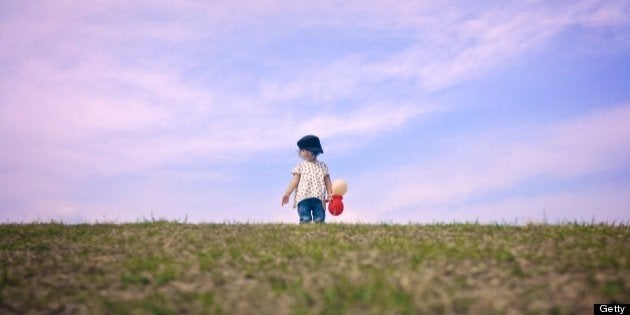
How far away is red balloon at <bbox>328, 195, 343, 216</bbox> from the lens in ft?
48.5

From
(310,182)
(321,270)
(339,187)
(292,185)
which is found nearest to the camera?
(321,270)

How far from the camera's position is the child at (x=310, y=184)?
14.8 meters

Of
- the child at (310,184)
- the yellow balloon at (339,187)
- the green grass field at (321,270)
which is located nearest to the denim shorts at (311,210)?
the child at (310,184)

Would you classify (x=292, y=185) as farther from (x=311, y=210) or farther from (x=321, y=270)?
(x=321, y=270)

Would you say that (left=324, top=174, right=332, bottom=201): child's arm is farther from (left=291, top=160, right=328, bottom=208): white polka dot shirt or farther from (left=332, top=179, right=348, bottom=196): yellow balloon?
(left=332, top=179, right=348, bottom=196): yellow balloon

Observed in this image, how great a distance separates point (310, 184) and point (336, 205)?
860 mm

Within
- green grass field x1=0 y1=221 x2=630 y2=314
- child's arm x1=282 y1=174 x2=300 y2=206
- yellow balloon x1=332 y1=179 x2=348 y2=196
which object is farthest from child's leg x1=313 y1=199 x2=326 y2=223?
green grass field x1=0 y1=221 x2=630 y2=314

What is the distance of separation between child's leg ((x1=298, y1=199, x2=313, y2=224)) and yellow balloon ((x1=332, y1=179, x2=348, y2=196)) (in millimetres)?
779

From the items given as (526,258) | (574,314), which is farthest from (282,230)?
(574,314)

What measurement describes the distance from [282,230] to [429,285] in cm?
492

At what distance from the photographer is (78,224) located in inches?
515

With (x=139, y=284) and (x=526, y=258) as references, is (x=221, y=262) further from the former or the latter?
(x=526, y=258)

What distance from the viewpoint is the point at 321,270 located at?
7895 mm

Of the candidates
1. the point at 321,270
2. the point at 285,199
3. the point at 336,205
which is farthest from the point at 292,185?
the point at 321,270
